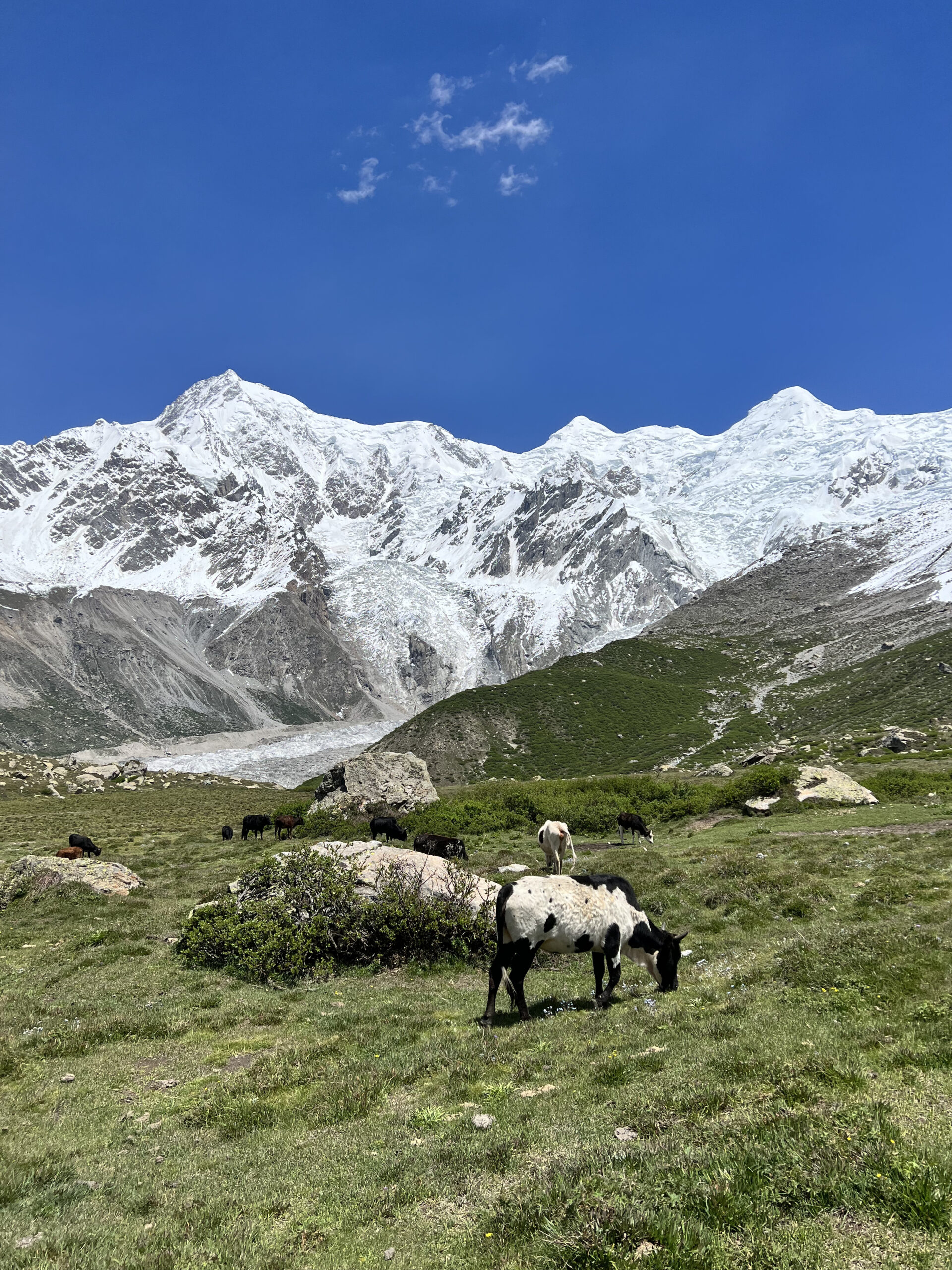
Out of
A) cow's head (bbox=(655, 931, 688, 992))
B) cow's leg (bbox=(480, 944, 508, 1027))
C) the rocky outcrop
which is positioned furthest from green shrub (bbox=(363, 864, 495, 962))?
the rocky outcrop

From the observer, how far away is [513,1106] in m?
9.84

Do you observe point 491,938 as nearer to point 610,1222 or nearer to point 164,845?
point 610,1222

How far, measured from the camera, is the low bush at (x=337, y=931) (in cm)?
2011

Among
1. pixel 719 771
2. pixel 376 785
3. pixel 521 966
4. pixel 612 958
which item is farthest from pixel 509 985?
pixel 719 771

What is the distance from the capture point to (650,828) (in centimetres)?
4544

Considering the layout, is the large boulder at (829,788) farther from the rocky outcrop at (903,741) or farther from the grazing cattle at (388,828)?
the grazing cattle at (388,828)

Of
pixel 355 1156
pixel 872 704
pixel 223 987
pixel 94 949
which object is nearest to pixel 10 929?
pixel 94 949

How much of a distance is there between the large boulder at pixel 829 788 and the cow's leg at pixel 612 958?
32.7m

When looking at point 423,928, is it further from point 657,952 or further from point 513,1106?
point 513,1106

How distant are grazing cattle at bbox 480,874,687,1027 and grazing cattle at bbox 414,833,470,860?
19.2m

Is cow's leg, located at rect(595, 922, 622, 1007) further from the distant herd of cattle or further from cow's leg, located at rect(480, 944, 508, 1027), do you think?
cow's leg, located at rect(480, 944, 508, 1027)

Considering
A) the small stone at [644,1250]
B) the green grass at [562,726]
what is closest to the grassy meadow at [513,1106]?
the small stone at [644,1250]

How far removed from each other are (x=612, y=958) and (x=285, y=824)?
4049 centimetres

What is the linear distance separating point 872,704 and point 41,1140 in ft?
404
